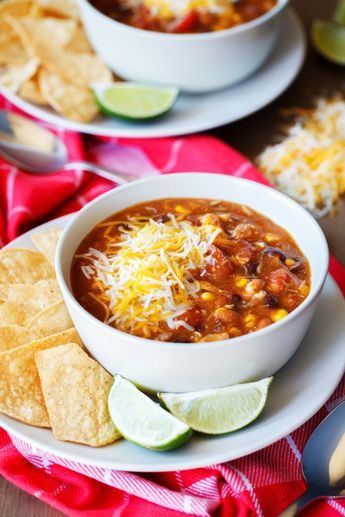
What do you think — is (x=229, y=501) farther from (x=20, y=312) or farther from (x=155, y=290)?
(x=20, y=312)

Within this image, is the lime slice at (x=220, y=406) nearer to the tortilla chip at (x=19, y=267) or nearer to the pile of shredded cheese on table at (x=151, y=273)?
the pile of shredded cheese on table at (x=151, y=273)

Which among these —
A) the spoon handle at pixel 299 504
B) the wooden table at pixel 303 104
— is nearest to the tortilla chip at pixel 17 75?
the wooden table at pixel 303 104

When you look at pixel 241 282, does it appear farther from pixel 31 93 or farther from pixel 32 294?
pixel 31 93

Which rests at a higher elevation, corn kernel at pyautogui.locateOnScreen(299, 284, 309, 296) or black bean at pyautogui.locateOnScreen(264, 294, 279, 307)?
black bean at pyautogui.locateOnScreen(264, 294, 279, 307)

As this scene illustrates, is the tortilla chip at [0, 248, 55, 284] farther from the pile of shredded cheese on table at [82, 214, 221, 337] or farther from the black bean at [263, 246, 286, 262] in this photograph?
the black bean at [263, 246, 286, 262]

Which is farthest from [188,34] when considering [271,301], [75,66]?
[271,301]

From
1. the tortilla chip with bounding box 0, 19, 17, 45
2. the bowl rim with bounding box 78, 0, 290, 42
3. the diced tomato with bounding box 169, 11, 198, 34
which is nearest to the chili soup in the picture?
the bowl rim with bounding box 78, 0, 290, 42

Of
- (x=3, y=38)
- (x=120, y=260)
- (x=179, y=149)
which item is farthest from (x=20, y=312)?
(x=3, y=38)
